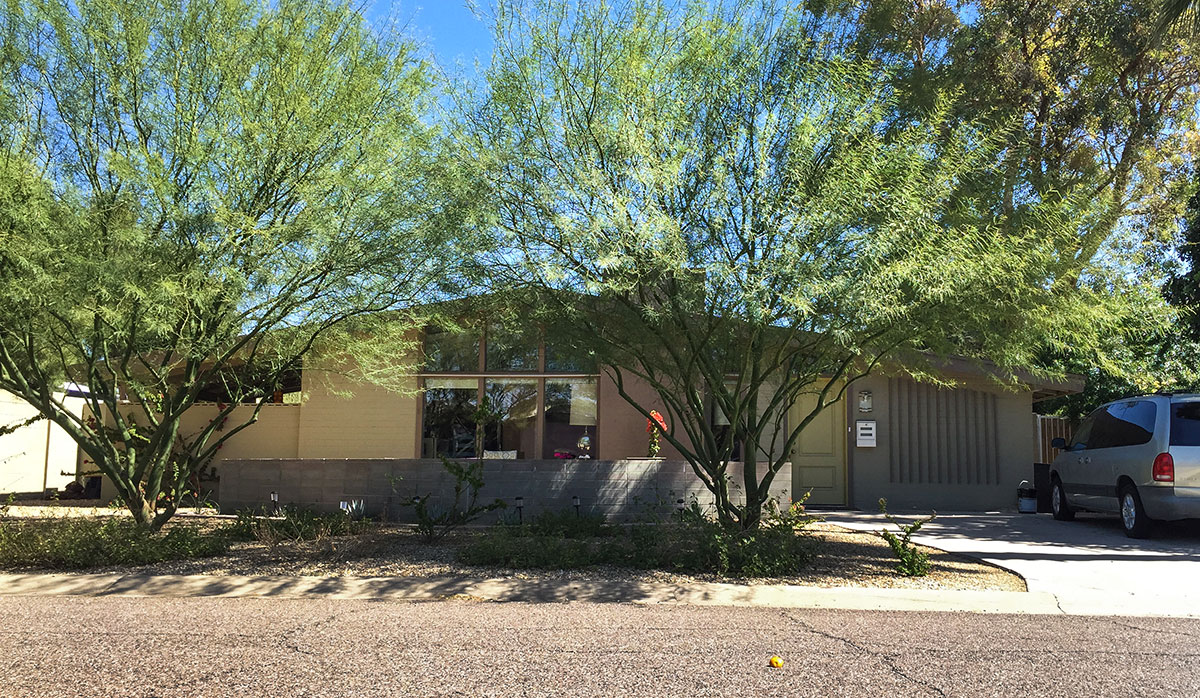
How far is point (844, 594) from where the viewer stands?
742 centimetres

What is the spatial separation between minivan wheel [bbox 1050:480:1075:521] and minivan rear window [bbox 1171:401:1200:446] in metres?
2.81

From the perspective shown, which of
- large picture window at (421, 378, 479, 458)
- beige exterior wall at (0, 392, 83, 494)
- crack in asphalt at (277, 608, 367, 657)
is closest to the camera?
crack in asphalt at (277, 608, 367, 657)

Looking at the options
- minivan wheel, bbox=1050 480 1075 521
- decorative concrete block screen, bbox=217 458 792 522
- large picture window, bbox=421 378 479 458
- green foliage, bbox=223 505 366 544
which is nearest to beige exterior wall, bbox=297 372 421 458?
large picture window, bbox=421 378 479 458

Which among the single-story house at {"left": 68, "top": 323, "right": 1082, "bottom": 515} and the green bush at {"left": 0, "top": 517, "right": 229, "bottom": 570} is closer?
the green bush at {"left": 0, "top": 517, "right": 229, "bottom": 570}

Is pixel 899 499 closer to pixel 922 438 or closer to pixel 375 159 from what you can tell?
pixel 922 438

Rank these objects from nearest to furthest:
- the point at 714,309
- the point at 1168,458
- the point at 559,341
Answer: the point at 714,309
the point at 559,341
the point at 1168,458

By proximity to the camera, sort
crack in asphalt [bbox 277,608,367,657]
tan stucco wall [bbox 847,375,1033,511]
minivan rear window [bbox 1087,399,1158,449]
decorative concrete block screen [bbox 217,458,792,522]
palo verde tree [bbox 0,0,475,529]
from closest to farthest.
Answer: crack in asphalt [bbox 277,608,367,657], palo verde tree [bbox 0,0,475,529], minivan rear window [bbox 1087,399,1158,449], decorative concrete block screen [bbox 217,458,792,522], tan stucco wall [bbox 847,375,1033,511]

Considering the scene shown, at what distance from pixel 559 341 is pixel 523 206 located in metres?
1.78

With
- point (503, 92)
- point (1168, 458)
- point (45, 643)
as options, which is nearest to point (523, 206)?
point (503, 92)

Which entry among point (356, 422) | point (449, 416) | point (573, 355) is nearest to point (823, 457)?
point (449, 416)

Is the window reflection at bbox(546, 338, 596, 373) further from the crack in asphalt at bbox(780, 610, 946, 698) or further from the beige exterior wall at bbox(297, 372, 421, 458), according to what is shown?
the beige exterior wall at bbox(297, 372, 421, 458)

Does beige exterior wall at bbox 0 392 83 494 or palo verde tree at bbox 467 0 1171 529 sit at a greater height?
palo verde tree at bbox 467 0 1171 529

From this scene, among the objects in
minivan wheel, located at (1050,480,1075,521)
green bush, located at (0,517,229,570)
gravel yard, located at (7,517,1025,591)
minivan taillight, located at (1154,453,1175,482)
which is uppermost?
minivan taillight, located at (1154,453,1175,482)

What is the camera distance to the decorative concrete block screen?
11883 millimetres
